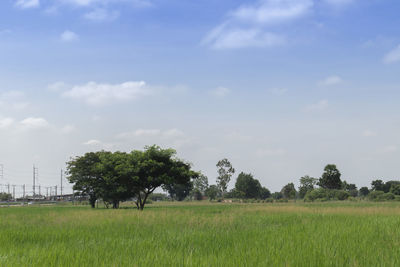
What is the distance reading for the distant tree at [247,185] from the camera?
449 feet

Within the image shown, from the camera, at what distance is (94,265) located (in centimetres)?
827

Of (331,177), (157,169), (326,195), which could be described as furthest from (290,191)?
(157,169)

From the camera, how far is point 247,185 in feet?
448

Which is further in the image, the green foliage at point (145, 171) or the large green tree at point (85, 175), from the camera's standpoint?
the large green tree at point (85, 175)

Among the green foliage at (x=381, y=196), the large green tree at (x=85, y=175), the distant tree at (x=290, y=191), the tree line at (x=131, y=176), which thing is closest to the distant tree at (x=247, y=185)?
the distant tree at (x=290, y=191)

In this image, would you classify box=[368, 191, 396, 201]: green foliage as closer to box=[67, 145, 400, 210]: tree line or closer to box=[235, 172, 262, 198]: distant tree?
box=[67, 145, 400, 210]: tree line

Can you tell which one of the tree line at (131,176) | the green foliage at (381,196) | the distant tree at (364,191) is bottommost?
the distant tree at (364,191)

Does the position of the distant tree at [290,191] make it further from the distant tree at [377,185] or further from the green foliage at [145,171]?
the green foliage at [145,171]

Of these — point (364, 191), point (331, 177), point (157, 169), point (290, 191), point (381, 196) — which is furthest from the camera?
point (364, 191)

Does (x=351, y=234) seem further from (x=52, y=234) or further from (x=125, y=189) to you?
(x=125, y=189)

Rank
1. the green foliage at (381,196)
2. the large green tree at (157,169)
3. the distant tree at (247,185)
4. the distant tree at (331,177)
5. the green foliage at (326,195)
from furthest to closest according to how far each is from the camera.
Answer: the distant tree at (247,185) → the distant tree at (331,177) → the green foliage at (326,195) → the green foliage at (381,196) → the large green tree at (157,169)

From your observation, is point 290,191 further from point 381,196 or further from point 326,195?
point 381,196

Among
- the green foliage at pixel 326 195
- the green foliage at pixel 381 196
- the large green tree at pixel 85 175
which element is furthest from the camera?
the green foliage at pixel 326 195

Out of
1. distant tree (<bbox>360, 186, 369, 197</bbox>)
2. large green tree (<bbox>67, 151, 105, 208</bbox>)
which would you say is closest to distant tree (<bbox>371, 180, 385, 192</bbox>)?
distant tree (<bbox>360, 186, 369, 197</bbox>)
